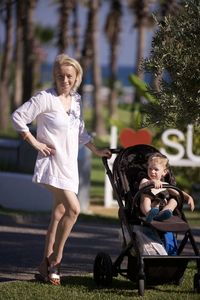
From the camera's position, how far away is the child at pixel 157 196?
715 centimetres

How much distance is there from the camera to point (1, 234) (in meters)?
10.7

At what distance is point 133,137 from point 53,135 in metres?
6.55

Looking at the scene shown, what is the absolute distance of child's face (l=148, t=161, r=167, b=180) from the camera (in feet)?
→ 24.3

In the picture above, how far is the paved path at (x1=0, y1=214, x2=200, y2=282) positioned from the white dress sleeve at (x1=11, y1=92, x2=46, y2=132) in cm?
146

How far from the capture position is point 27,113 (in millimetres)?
7391

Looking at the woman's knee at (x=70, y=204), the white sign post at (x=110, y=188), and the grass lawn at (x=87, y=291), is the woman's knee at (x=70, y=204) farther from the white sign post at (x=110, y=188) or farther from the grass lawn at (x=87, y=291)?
the white sign post at (x=110, y=188)

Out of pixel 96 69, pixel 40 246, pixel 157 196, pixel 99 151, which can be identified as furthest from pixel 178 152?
pixel 96 69

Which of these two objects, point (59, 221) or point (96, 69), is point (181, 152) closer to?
point (59, 221)

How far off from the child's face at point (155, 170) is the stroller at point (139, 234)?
0.15 meters

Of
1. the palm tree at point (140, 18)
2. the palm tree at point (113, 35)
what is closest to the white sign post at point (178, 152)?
the palm tree at point (140, 18)

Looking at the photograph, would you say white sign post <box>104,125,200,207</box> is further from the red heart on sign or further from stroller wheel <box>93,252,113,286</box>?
stroller wheel <box>93,252,113,286</box>

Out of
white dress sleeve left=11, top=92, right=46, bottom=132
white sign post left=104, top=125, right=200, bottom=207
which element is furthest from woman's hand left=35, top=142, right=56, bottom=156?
white sign post left=104, top=125, right=200, bottom=207

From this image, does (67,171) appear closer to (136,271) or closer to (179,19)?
(136,271)

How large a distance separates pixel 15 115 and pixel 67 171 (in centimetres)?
63
